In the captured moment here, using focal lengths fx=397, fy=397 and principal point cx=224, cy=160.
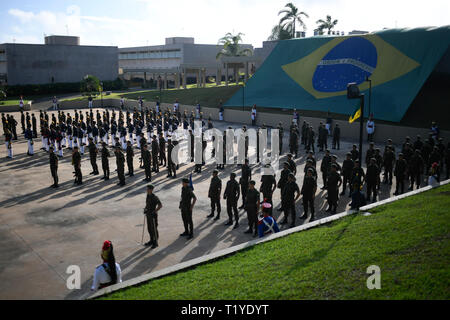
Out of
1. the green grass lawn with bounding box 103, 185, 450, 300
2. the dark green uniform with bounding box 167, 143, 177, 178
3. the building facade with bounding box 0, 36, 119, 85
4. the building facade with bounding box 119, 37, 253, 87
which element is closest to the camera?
the green grass lawn with bounding box 103, 185, 450, 300

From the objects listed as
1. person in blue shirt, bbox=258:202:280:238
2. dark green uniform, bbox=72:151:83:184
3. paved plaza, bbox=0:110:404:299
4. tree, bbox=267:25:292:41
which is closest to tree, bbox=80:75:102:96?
tree, bbox=267:25:292:41

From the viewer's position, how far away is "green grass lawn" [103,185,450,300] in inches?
234

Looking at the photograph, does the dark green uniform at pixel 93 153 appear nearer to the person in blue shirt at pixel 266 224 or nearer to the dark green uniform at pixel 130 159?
the dark green uniform at pixel 130 159

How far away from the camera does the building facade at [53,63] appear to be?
5381cm

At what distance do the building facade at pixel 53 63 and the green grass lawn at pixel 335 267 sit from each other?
55.8 m

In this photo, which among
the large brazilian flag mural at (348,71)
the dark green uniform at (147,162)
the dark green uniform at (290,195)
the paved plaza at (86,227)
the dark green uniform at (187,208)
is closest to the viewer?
the paved plaza at (86,227)

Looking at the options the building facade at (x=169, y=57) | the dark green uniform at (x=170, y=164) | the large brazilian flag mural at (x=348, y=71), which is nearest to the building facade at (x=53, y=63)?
the building facade at (x=169, y=57)

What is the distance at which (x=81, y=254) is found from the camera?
362 inches

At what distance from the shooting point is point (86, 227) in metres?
10.9

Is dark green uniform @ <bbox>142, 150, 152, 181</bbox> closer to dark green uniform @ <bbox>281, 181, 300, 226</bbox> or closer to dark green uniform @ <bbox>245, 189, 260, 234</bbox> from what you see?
dark green uniform @ <bbox>245, 189, 260, 234</bbox>

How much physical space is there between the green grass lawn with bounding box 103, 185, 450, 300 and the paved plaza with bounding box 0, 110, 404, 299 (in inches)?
63.4

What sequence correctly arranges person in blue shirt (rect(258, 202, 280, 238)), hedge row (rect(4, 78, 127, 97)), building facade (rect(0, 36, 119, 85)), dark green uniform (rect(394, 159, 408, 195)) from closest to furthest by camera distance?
person in blue shirt (rect(258, 202, 280, 238))
dark green uniform (rect(394, 159, 408, 195))
hedge row (rect(4, 78, 127, 97))
building facade (rect(0, 36, 119, 85))

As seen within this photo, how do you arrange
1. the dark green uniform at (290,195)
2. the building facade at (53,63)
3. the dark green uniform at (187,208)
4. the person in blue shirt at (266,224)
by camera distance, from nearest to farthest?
the person in blue shirt at (266,224)
the dark green uniform at (187,208)
the dark green uniform at (290,195)
the building facade at (53,63)
